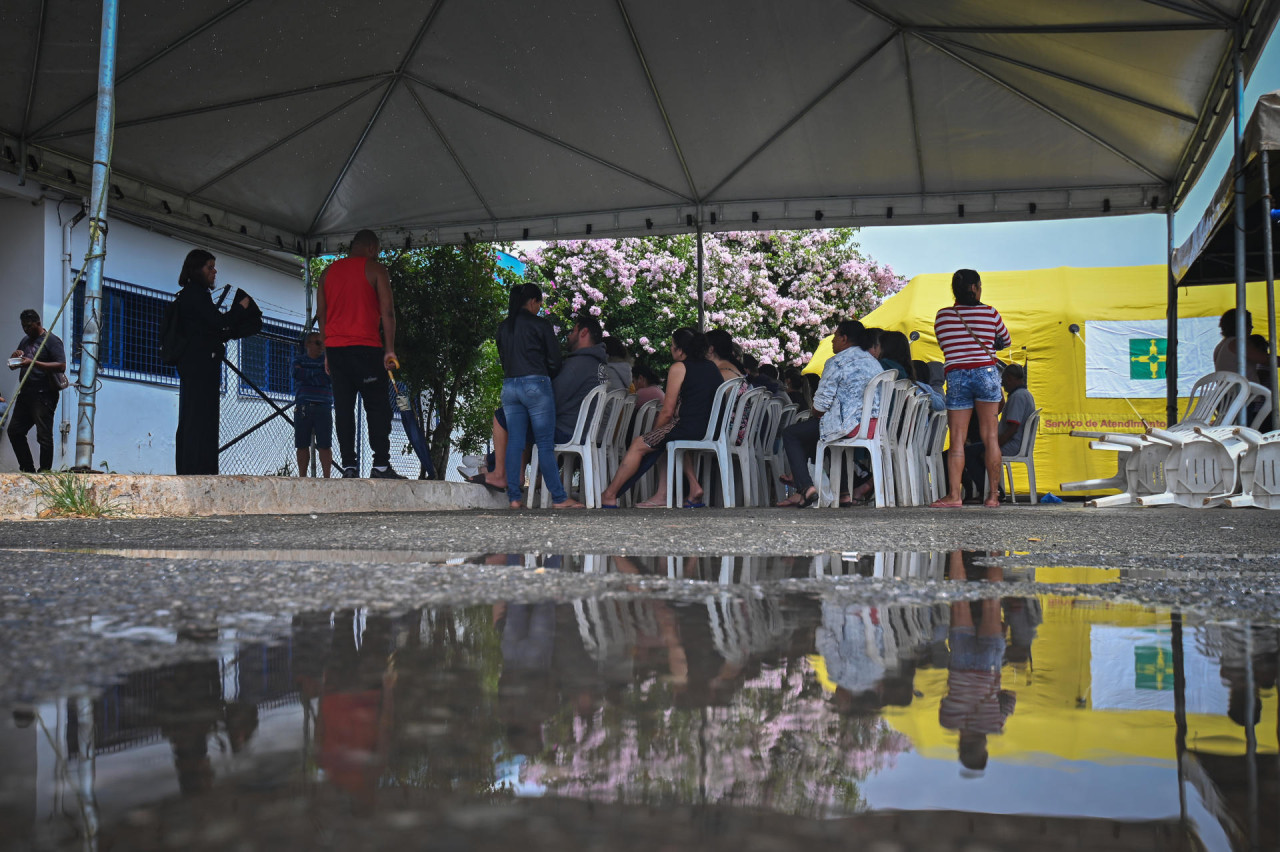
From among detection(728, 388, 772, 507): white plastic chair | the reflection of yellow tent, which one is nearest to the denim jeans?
detection(728, 388, 772, 507): white plastic chair

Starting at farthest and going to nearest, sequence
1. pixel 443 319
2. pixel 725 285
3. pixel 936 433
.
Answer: pixel 725 285 < pixel 443 319 < pixel 936 433

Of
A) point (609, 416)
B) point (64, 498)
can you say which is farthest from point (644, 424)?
point (64, 498)

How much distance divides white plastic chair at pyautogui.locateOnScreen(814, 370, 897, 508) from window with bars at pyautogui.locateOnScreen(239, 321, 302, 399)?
6276 mm

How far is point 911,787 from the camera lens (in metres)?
0.54

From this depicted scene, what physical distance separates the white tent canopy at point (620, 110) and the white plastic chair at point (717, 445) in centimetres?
263

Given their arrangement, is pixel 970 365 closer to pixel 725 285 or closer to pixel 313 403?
pixel 313 403

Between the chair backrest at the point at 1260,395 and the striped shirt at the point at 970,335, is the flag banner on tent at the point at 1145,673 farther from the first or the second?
the chair backrest at the point at 1260,395

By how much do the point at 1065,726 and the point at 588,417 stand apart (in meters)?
6.80

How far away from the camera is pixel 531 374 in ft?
22.0

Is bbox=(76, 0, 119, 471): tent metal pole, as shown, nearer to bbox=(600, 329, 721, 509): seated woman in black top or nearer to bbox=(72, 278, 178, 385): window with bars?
bbox=(600, 329, 721, 509): seated woman in black top

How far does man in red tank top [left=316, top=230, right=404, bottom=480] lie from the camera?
6.71 meters

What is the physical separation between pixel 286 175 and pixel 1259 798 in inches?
398

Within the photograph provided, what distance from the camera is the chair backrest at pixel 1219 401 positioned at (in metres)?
6.34

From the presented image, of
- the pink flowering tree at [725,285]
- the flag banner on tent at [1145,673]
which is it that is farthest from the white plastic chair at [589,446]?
the pink flowering tree at [725,285]
